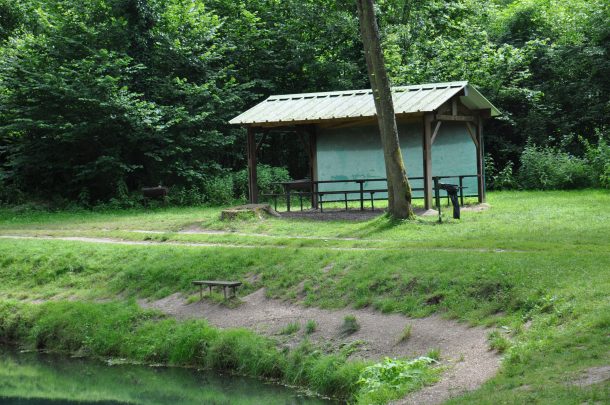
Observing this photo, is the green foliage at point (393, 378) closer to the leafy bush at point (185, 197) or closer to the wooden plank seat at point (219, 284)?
the wooden plank seat at point (219, 284)

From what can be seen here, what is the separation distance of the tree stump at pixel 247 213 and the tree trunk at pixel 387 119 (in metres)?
4.30

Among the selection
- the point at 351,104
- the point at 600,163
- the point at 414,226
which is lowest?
the point at 414,226

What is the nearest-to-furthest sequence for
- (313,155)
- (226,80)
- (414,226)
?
(414,226)
(313,155)
(226,80)

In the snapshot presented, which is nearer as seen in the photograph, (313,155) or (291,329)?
(291,329)

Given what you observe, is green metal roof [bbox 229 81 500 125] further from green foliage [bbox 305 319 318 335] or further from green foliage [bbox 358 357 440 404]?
green foliage [bbox 358 357 440 404]

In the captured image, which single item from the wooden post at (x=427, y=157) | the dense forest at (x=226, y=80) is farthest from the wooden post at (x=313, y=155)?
the dense forest at (x=226, y=80)

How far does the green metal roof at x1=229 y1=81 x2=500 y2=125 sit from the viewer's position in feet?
76.2

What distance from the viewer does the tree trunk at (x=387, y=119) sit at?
19.1m

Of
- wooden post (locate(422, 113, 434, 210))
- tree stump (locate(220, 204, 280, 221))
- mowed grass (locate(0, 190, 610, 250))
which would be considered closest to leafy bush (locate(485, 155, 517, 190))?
mowed grass (locate(0, 190, 610, 250))

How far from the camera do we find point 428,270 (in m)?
13.5

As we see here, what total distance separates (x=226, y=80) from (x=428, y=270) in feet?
78.6

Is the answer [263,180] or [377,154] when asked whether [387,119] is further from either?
[263,180]

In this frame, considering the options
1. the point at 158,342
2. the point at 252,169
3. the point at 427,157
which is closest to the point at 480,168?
the point at 427,157

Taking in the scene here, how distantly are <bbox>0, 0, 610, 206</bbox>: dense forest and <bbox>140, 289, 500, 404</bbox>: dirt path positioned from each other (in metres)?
16.1
